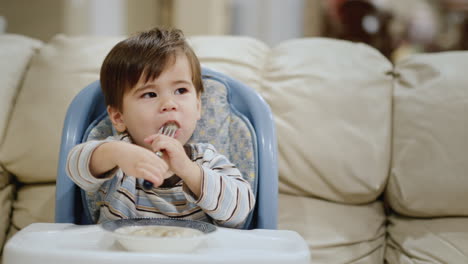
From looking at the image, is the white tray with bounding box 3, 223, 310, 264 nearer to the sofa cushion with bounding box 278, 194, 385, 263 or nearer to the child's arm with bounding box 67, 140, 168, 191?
the child's arm with bounding box 67, 140, 168, 191

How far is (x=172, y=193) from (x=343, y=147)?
498 millimetres

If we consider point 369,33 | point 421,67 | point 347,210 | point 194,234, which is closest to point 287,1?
point 369,33

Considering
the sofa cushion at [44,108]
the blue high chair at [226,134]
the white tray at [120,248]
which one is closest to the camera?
the white tray at [120,248]

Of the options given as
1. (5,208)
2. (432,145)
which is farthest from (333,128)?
(5,208)

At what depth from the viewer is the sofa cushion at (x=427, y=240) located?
3.48 ft

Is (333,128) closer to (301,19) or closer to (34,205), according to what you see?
(34,205)

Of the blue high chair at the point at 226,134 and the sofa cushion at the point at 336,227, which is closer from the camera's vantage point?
the blue high chair at the point at 226,134

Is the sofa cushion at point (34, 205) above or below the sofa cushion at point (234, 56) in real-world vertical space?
below

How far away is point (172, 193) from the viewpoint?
88cm

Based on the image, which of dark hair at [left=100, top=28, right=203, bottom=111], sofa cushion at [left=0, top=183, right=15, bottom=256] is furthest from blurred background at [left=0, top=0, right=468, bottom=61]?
dark hair at [left=100, top=28, right=203, bottom=111]

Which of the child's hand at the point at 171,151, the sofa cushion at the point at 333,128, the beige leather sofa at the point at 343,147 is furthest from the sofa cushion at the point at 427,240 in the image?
the child's hand at the point at 171,151

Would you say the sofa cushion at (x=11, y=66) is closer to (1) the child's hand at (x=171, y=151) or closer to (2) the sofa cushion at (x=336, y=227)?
(1) the child's hand at (x=171, y=151)

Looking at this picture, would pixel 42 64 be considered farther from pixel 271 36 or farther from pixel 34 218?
pixel 271 36

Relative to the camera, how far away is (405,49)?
2998mm
